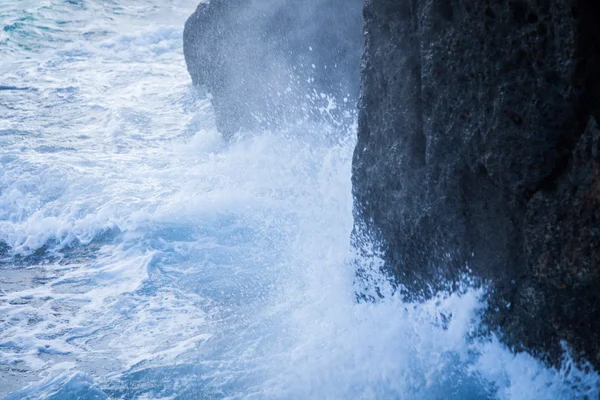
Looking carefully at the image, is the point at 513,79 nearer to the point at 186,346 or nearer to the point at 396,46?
the point at 396,46

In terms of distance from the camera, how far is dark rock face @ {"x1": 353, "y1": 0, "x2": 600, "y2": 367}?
230 cm

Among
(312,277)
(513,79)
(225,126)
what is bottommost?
(312,277)

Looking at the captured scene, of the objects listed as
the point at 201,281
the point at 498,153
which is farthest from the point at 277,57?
the point at 498,153

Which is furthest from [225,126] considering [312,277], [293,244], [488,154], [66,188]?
[488,154]

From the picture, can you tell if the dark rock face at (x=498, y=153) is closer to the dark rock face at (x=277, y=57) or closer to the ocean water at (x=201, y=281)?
the ocean water at (x=201, y=281)

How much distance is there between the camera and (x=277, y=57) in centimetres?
668

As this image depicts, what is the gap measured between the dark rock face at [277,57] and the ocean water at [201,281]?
1.01 feet

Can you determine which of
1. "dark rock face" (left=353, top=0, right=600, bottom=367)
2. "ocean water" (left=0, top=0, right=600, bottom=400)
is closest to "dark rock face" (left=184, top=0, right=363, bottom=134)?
"ocean water" (left=0, top=0, right=600, bottom=400)

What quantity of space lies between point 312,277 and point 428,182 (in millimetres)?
1674

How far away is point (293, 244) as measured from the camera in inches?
202

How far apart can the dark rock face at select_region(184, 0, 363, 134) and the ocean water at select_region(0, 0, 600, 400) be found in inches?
12.2

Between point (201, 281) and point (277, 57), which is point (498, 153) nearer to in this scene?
point (201, 281)

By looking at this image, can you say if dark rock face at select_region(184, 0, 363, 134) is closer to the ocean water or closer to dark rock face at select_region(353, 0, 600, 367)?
the ocean water

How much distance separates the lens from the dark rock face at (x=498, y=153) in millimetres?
2303
